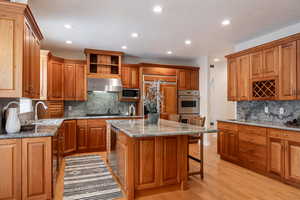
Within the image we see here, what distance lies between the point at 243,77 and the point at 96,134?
12.8ft

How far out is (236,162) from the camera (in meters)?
3.73

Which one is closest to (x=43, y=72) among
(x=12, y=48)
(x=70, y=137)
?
(x=70, y=137)

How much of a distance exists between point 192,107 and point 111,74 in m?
2.83

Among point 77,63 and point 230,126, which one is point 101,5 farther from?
point 230,126

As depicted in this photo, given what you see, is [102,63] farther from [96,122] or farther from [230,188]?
[230,188]

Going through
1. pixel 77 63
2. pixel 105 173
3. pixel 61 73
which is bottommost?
pixel 105 173

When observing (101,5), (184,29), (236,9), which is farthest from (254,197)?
(101,5)

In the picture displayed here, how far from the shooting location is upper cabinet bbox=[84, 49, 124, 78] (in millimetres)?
4898

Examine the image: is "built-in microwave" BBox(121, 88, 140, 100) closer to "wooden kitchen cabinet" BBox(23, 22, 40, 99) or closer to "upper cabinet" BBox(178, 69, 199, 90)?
"upper cabinet" BBox(178, 69, 199, 90)

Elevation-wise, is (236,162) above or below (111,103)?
below

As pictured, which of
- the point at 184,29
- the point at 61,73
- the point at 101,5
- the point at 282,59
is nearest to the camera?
the point at 101,5

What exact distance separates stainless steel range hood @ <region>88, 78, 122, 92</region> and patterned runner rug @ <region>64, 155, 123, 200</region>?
1.94 meters

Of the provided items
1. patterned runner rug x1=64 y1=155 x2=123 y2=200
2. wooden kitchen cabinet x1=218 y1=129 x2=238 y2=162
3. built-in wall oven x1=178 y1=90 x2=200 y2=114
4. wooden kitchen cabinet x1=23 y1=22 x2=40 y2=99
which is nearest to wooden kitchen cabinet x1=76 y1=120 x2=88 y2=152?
patterned runner rug x1=64 y1=155 x2=123 y2=200

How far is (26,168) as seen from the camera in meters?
2.13
